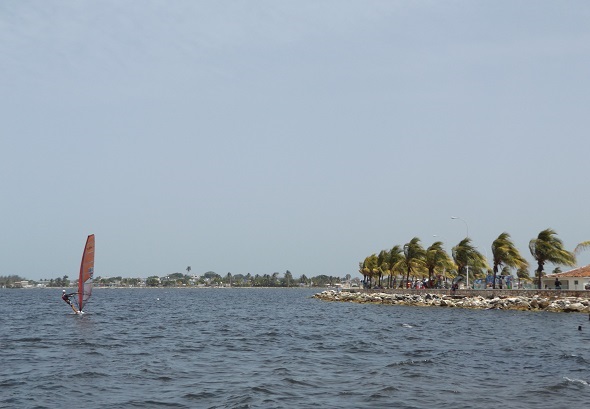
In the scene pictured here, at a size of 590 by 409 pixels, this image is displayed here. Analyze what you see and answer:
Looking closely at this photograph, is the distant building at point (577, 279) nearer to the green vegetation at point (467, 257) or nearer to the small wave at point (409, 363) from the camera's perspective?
the green vegetation at point (467, 257)

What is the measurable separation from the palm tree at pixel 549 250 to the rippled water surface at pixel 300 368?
96.0ft

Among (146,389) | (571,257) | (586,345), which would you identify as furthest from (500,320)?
(146,389)

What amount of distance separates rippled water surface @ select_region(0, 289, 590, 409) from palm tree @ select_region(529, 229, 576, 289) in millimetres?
29266

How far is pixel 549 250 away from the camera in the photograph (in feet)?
225

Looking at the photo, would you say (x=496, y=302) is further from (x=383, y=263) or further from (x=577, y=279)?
(x=383, y=263)

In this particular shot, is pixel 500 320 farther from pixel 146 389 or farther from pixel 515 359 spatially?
pixel 146 389

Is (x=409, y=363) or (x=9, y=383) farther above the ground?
(x=409, y=363)

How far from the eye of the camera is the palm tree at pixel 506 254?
74562 millimetres

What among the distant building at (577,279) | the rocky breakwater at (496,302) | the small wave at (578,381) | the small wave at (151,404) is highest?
the distant building at (577,279)

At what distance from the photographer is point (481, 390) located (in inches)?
750

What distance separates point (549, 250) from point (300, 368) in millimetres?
52157

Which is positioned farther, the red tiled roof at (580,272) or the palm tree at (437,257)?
the palm tree at (437,257)

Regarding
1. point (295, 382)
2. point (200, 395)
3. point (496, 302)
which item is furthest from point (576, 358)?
point (496, 302)

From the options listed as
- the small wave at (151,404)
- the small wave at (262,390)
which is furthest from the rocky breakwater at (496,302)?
the small wave at (151,404)
